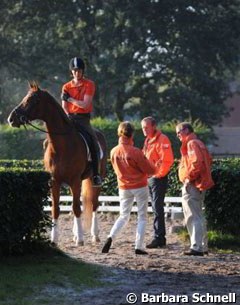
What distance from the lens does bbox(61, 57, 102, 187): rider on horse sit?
14.0 meters

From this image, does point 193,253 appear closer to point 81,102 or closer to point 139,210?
point 139,210

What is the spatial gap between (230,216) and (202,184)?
4.52 ft

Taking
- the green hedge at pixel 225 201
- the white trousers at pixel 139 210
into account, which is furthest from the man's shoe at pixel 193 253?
the green hedge at pixel 225 201

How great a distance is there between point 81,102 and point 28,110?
102 cm

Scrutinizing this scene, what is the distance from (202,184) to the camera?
40.8 ft

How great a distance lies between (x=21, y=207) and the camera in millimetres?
11164

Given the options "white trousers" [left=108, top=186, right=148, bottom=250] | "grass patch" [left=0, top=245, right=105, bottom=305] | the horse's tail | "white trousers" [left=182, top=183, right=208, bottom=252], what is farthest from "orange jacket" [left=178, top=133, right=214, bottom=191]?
the horse's tail

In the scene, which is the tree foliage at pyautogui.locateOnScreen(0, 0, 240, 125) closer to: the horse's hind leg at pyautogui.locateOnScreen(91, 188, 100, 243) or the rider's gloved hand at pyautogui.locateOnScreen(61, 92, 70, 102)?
the horse's hind leg at pyautogui.locateOnScreen(91, 188, 100, 243)

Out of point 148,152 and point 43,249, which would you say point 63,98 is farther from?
point 43,249

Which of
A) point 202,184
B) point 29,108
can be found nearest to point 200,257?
point 202,184

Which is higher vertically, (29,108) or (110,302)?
(29,108)

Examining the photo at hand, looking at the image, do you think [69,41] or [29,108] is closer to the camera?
[29,108]

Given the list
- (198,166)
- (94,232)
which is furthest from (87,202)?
(198,166)

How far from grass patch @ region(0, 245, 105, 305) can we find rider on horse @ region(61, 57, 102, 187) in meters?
2.93
